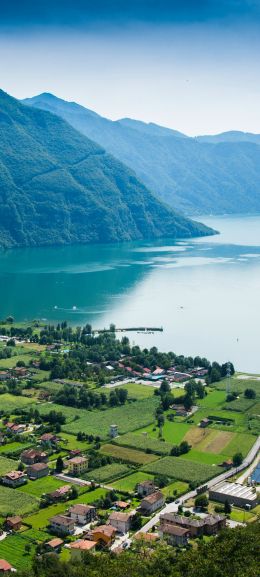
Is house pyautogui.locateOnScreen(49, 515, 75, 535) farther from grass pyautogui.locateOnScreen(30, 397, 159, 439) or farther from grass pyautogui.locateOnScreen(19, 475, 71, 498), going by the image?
grass pyautogui.locateOnScreen(30, 397, 159, 439)

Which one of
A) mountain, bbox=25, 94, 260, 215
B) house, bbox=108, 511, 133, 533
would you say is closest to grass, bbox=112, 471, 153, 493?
house, bbox=108, 511, 133, 533

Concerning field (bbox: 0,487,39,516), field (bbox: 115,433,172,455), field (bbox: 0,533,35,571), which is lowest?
field (bbox: 0,533,35,571)

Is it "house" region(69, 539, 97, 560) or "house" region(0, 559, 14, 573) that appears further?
"house" region(69, 539, 97, 560)

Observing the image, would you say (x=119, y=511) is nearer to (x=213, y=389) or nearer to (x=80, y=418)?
(x=80, y=418)

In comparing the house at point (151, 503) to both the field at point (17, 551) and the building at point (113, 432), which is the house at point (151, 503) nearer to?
the field at point (17, 551)

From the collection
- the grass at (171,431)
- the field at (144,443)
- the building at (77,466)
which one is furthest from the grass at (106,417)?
the building at (77,466)

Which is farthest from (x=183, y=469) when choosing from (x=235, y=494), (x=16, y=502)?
(x=16, y=502)
